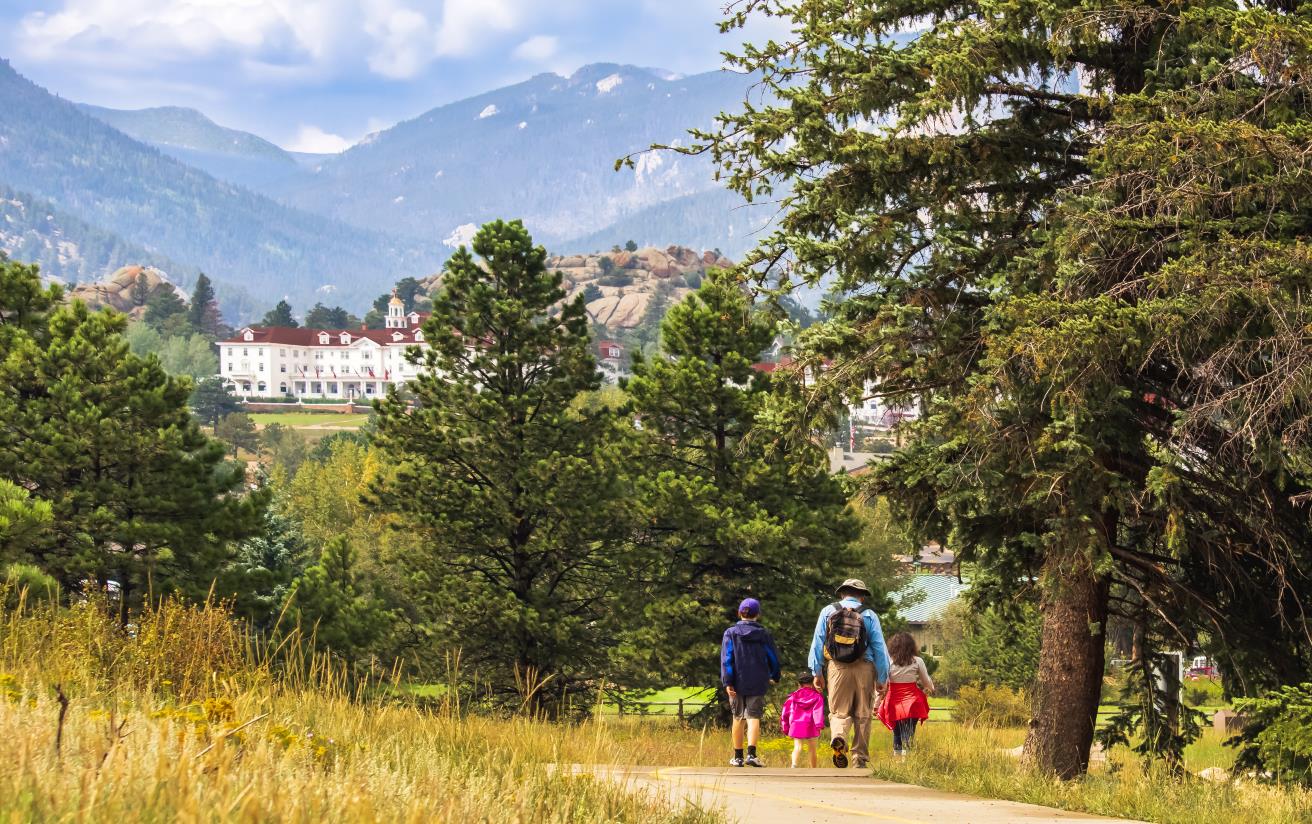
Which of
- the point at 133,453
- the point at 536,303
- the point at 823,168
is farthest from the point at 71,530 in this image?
the point at 823,168

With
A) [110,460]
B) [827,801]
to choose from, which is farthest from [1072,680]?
[110,460]

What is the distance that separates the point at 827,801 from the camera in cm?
869

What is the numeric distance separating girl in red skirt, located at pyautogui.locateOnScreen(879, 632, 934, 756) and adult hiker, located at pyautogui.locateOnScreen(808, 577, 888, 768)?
5.44ft

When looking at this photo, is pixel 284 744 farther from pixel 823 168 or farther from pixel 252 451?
pixel 252 451

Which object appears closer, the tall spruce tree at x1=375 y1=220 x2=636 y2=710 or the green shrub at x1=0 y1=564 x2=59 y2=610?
the green shrub at x1=0 y1=564 x2=59 y2=610

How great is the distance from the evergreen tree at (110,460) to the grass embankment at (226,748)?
18751 millimetres

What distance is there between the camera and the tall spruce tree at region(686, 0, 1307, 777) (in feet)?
35.1

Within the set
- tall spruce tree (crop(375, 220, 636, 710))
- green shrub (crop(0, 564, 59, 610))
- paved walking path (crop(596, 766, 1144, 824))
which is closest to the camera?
paved walking path (crop(596, 766, 1144, 824))

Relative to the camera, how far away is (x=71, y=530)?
27297 mm

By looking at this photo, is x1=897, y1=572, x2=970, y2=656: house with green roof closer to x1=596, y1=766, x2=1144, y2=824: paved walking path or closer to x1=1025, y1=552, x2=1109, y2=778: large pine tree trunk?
x1=1025, y1=552, x2=1109, y2=778: large pine tree trunk

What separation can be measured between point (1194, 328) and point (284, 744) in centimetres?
745

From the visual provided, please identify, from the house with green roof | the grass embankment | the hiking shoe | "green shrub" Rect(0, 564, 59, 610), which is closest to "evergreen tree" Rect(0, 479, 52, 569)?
"green shrub" Rect(0, 564, 59, 610)

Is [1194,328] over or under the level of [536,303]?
under

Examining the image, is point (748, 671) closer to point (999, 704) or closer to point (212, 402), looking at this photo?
point (999, 704)
